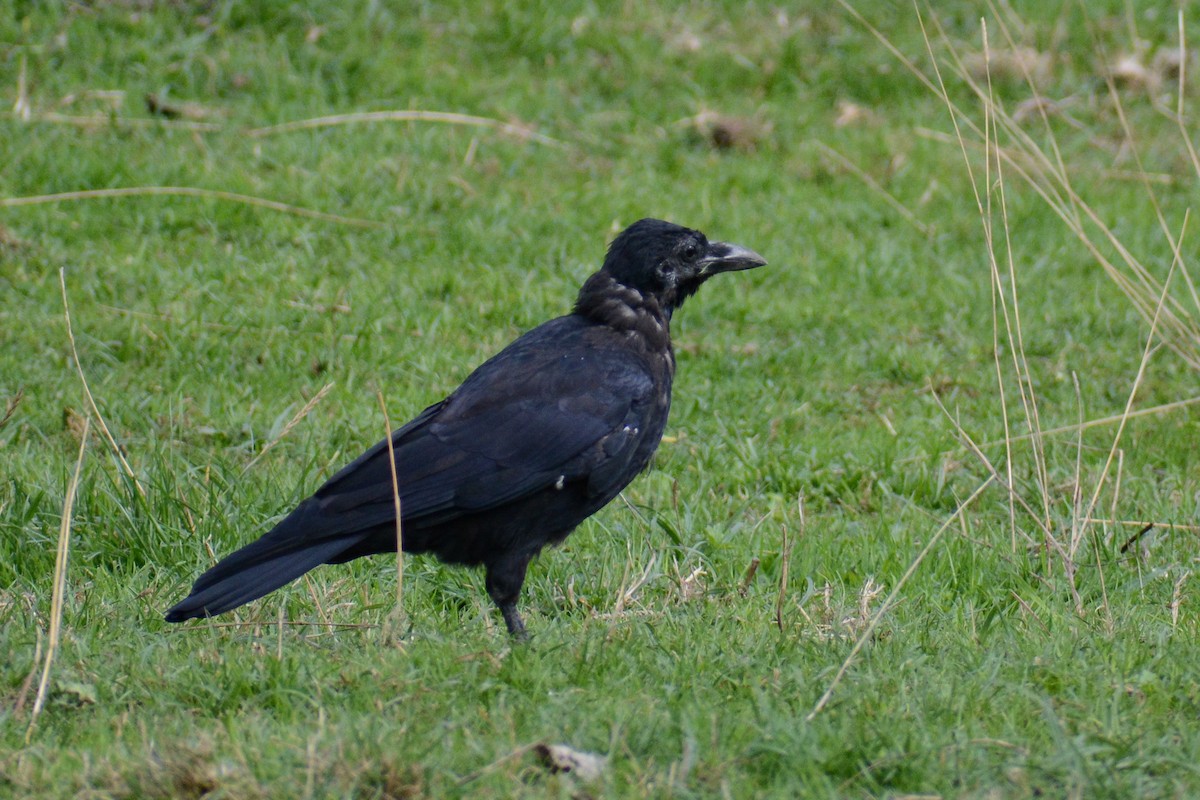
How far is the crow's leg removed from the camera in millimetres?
4164

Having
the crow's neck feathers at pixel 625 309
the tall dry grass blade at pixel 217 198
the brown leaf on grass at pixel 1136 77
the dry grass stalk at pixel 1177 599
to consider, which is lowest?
the tall dry grass blade at pixel 217 198

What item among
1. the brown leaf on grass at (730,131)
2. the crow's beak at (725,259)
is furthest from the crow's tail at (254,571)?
the brown leaf on grass at (730,131)

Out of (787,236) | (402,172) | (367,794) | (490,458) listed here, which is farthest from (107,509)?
(787,236)

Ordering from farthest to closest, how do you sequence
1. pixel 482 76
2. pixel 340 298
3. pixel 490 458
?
pixel 482 76 < pixel 340 298 < pixel 490 458

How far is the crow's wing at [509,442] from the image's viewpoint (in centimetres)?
410

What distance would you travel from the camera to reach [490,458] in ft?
13.7

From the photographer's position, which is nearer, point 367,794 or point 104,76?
point 367,794

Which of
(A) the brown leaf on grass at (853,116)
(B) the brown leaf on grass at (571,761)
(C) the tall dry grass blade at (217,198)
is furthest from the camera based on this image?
(A) the brown leaf on grass at (853,116)

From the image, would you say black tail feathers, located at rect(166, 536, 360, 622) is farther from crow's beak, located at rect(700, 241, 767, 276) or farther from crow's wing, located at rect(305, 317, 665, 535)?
crow's beak, located at rect(700, 241, 767, 276)

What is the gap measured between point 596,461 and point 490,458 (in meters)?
0.30

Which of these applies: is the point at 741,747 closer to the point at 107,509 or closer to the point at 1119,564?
the point at 1119,564

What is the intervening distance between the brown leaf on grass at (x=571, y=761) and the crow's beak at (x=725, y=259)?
89.5 inches

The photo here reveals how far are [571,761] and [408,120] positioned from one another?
631 centimetres

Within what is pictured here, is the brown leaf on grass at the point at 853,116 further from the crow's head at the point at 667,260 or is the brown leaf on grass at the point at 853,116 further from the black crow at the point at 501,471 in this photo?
the black crow at the point at 501,471
